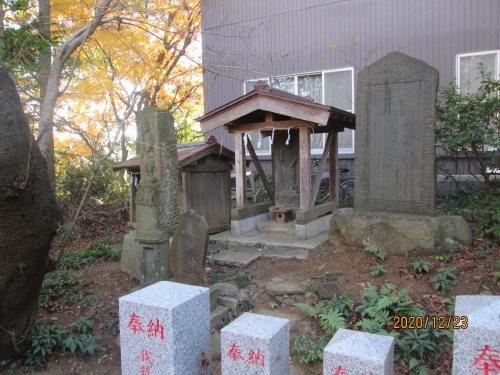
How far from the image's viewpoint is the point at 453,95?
692 centimetres

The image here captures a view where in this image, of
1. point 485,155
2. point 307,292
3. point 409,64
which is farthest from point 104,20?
point 485,155

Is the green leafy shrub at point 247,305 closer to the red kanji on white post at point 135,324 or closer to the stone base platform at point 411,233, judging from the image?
the stone base platform at point 411,233

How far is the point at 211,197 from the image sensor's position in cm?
936

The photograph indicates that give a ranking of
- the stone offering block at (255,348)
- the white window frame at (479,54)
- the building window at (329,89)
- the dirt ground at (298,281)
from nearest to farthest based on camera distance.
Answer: the stone offering block at (255,348), the dirt ground at (298,281), the white window frame at (479,54), the building window at (329,89)

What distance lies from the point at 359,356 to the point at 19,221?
3.25 m

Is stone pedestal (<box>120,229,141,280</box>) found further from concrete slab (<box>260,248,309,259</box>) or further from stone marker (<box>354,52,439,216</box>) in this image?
stone marker (<box>354,52,439,216</box>)

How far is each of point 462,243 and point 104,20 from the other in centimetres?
765

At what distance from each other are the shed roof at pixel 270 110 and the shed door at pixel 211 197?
125 cm

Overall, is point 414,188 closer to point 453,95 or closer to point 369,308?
point 453,95

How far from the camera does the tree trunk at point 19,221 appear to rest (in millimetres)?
3484

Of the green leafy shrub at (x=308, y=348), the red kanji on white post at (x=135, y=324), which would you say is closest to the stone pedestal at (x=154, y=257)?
the green leafy shrub at (x=308, y=348)

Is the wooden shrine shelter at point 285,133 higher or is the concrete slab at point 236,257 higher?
the wooden shrine shelter at point 285,133

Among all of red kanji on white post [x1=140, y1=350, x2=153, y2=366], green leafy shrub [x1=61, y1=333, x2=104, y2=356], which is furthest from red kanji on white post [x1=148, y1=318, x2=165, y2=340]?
green leafy shrub [x1=61, y1=333, x2=104, y2=356]

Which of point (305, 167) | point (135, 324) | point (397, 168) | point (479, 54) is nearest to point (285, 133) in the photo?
point (305, 167)
